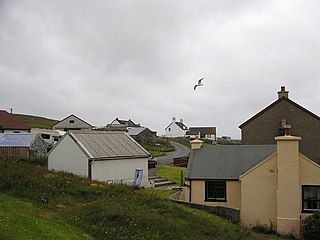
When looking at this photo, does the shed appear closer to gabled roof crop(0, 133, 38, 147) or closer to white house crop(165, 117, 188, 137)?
gabled roof crop(0, 133, 38, 147)

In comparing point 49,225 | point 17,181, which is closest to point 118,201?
point 17,181

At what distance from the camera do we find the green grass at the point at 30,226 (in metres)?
11.9

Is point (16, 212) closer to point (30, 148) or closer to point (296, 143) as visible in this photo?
point (296, 143)

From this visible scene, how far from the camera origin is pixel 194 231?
16844mm

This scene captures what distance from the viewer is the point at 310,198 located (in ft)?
75.7

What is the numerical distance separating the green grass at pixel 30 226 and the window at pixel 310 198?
14.1 m

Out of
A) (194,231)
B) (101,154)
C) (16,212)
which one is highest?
(101,154)

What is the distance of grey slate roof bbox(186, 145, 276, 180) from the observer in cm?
2567

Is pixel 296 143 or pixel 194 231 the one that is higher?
pixel 296 143

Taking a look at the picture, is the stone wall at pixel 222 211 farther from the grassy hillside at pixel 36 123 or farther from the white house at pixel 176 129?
the white house at pixel 176 129

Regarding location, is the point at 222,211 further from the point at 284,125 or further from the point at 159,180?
the point at 284,125

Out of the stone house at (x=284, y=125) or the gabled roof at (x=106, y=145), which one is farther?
the stone house at (x=284, y=125)

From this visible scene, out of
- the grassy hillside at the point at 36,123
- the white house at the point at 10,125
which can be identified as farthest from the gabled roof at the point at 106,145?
the grassy hillside at the point at 36,123

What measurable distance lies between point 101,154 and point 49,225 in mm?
16772
